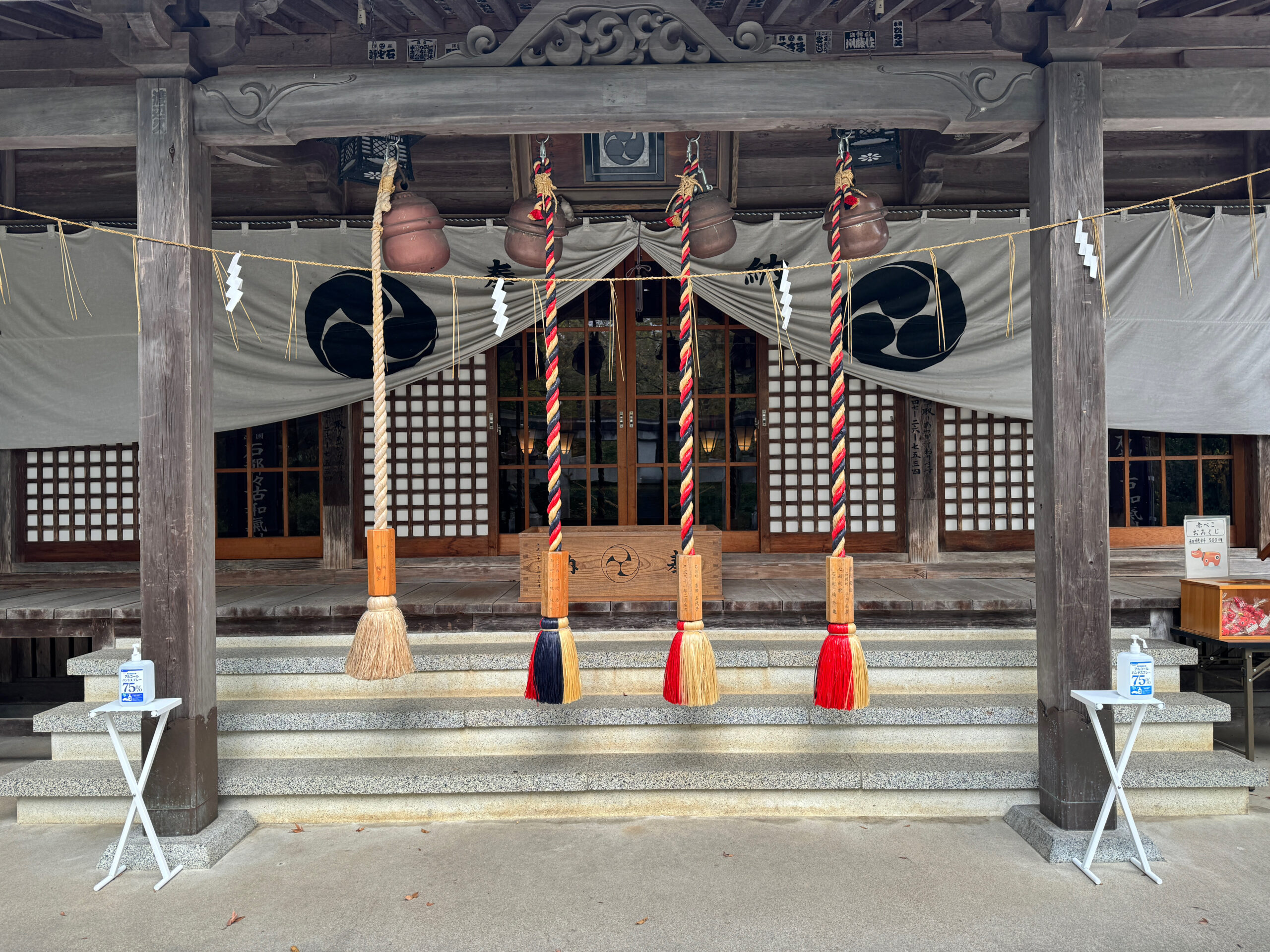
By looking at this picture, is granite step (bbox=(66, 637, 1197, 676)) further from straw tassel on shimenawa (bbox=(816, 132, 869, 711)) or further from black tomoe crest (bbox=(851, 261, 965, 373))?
black tomoe crest (bbox=(851, 261, 965, 373))

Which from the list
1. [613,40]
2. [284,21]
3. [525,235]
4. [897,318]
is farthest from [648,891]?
[284,21]

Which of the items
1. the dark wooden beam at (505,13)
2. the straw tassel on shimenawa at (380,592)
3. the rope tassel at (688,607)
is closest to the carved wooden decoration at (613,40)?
the dark wooden beam at (505,13)

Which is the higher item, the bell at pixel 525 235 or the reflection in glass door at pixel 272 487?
the bell at pixel 525 235

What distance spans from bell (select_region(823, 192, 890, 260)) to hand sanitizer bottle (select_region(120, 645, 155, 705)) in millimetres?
3497

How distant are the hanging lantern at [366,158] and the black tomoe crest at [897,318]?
3.05m

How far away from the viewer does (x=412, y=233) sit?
12.7 feet

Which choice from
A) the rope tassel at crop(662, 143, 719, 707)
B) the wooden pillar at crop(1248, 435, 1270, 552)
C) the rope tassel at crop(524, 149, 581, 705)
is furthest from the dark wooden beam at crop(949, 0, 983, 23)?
the wooden pillar at crop(1248, 435, 1270, 552)

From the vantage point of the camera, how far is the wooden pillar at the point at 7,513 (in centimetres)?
604

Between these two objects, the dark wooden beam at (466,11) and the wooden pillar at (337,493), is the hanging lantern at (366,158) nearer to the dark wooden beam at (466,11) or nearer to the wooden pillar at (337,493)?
the dark wooden beam at (466,11)

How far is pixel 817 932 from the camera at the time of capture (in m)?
2.77

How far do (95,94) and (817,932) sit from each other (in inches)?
171

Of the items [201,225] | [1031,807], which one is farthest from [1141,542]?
[201,225]

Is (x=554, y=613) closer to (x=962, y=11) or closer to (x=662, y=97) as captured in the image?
(x=662, y=97)

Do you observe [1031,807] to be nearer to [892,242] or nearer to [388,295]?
[892,242]
